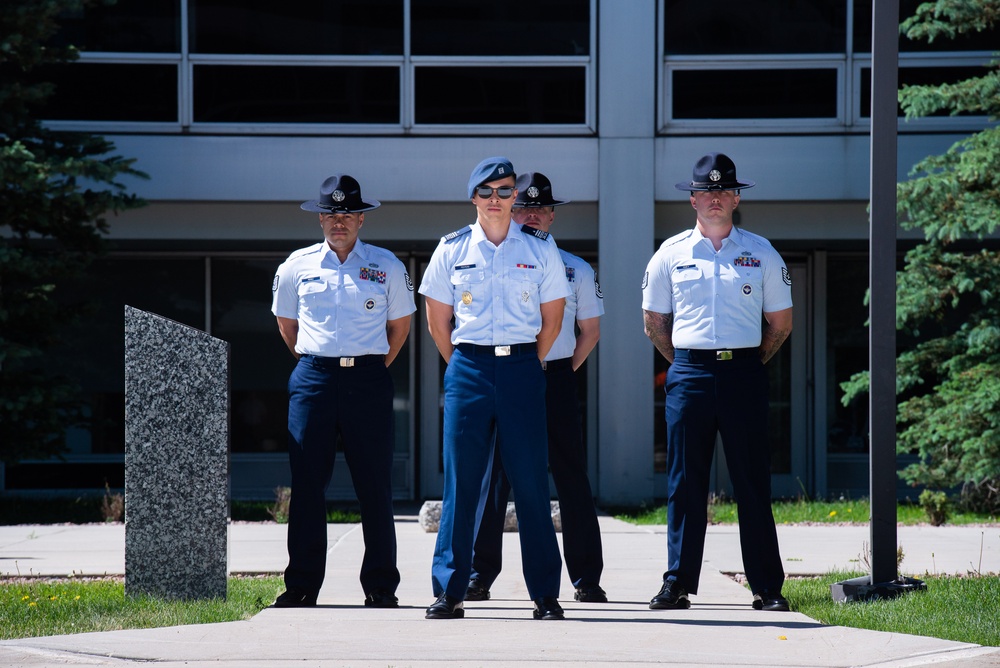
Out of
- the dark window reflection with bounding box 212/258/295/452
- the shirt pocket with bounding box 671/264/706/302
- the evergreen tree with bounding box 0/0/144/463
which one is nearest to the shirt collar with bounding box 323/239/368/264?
the shirt pocket with bounding box 671/264/706/302

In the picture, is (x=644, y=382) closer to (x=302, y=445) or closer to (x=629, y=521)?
(x=629, y=521)

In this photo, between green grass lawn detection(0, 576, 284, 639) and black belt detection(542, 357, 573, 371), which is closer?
green grass lawn detection(0, 576, 284, 639)

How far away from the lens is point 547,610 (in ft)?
17.8

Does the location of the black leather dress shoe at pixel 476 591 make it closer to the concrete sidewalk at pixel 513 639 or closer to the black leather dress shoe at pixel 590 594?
the concrete sidewalk at pixel 513 639

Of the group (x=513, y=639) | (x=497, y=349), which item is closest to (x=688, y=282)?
(x=497, y=349)

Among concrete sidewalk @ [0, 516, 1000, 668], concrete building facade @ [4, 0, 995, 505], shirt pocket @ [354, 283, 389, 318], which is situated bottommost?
concrete sidewalk @ [0, 516, 1000, 668]

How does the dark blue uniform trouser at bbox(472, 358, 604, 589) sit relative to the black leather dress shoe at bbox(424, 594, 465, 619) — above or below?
above

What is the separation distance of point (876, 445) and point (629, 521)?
4.62 m

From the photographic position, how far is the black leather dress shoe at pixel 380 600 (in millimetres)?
5957

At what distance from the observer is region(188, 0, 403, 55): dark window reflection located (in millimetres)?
12375

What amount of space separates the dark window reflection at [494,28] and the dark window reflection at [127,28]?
7.79ft

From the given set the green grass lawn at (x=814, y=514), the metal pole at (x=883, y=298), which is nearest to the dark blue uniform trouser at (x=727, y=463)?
the metal pole at (x=883, y=298)

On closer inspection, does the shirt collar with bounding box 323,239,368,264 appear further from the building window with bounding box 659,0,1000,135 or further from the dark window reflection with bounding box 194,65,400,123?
the building window with bounding box 659,0,1000,135

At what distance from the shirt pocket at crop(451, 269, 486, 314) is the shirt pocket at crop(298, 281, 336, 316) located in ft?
2.61
